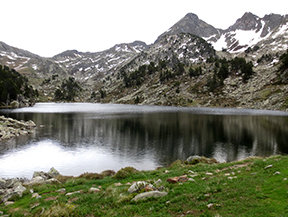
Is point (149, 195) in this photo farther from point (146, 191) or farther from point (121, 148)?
point (121, 148)

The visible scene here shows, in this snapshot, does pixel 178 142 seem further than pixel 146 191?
Yes

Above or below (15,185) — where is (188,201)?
above

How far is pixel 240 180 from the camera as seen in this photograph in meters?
15.9

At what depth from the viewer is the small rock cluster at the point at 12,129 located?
56062 mm

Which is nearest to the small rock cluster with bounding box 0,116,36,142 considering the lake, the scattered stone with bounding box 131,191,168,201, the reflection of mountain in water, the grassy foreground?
the lake

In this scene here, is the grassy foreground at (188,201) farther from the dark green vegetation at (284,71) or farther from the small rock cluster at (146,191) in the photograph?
the dark green vegetation at (284,71)

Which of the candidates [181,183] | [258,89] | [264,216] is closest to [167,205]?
[181,183]

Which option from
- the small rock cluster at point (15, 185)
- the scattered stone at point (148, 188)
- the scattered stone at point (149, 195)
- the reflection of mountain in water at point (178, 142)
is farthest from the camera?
the reflection of mountain in water at point (178, 142)

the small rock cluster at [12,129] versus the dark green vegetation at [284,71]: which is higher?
the dark green vegetation at [284,71]

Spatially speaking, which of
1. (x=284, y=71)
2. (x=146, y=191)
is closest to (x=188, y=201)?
(x=146, y=191)

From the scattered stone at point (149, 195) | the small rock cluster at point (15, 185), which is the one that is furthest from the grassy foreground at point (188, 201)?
the small rock cluster at point (15, 185)

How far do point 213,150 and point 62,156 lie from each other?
3496 cm

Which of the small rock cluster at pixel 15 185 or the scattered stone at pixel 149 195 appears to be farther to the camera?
the small rock cluster at pixel 15 185

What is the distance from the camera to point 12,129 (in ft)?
200
